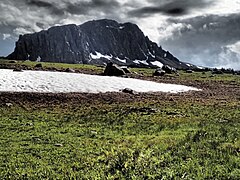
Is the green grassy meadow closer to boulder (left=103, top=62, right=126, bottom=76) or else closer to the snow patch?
the snow patch

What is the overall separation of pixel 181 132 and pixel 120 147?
20.6 feet

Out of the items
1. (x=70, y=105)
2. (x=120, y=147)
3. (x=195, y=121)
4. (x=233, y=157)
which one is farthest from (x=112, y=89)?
(x=233, y=157)

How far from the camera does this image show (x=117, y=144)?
1864 centimetres

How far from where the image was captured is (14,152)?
16.6m

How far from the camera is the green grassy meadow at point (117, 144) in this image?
13.6m

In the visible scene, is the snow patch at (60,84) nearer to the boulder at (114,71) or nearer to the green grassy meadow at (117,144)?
the green grassy meadow at (117,144)

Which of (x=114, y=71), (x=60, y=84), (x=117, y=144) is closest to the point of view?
(x=117, y=144)

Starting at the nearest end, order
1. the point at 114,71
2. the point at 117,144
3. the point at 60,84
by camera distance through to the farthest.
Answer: the point at 117,144, the point at 60,84, the point at 114,71

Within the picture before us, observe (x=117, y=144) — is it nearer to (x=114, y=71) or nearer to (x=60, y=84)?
(x=60, y=84)

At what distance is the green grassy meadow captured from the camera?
13.6 m

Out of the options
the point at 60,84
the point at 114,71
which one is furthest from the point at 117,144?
the point at 114,71

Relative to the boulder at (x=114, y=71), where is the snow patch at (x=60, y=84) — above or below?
below

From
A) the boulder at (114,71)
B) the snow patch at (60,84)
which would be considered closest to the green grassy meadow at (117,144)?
the snow patch at (60,84)

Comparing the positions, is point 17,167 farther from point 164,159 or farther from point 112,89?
point 112,89
